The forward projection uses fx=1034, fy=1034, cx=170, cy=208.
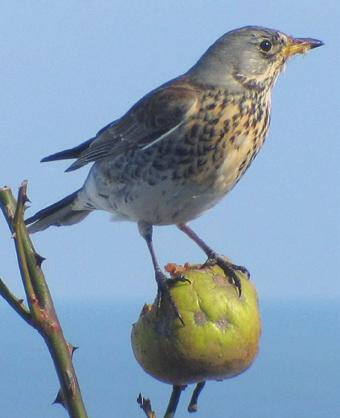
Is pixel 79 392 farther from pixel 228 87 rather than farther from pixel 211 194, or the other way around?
pixel 228 87

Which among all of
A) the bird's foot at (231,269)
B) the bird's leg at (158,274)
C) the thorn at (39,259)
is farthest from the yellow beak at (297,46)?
the thorn at (39,259)

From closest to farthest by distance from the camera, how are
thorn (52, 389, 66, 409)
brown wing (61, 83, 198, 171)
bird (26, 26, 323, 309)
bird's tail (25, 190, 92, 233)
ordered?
thorn (52, 389, 66, 409) → bird (26, 26, 323, 309) → brown wing (61, 83, 198, 171) → bird's tail (25, 190, 92, 233)

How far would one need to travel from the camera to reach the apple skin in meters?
3.04

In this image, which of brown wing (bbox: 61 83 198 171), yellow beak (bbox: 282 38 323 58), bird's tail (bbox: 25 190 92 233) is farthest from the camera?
bird's tail (bbox: 25 190 92 233)

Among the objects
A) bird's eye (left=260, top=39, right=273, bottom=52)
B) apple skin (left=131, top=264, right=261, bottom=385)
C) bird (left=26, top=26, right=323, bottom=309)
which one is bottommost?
apple skin (left=131, top=264, right=261, bottom=385)

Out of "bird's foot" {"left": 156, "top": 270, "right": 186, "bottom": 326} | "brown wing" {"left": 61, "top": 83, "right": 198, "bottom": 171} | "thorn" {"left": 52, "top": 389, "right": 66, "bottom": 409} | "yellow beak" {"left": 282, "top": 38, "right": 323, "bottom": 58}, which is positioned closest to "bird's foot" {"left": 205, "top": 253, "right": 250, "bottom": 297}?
"bird's foot" {"left": 156, "top": 270, "right": 186, "bottom": 326}

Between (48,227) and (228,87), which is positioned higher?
(228,87)

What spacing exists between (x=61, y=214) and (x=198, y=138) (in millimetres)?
1137

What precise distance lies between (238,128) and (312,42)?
571mm

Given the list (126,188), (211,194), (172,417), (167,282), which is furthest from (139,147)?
(172,417)

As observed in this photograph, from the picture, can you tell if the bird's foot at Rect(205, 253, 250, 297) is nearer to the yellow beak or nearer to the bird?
the bird

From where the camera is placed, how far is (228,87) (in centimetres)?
536

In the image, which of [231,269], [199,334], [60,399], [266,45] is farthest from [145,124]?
[60,399]

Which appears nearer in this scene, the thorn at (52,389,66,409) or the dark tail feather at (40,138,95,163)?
the thorn at (52,389,66,409)
